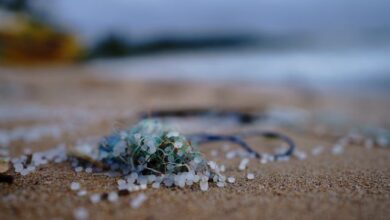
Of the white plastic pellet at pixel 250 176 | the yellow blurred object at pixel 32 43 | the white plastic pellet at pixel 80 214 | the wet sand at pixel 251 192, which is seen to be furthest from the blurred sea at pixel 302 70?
the white plastic pellet at pixel 80 214

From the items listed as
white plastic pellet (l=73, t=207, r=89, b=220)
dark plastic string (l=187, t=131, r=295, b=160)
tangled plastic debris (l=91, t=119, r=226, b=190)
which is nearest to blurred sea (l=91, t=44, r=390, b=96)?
dark plastic string (l=187, t=131, r=295, b=160)

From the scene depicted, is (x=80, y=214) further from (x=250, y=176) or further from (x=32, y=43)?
(x=32, y=43)

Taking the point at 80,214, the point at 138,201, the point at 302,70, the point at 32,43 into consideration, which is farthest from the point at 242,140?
the point at 32,43

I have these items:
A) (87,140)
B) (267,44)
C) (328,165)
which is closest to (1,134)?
(87,140)

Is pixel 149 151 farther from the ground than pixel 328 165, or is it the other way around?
pixel 149 151

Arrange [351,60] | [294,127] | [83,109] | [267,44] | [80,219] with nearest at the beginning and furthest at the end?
[80,219]
[294,127]
[83,109]
[351,60]
[267,44]

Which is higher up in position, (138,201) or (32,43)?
(138,201)

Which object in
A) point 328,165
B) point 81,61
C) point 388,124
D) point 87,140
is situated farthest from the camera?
point 81,61

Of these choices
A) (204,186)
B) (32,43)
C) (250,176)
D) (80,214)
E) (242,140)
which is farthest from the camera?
(32,43)

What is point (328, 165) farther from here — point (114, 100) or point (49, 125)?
point (114, 100)
